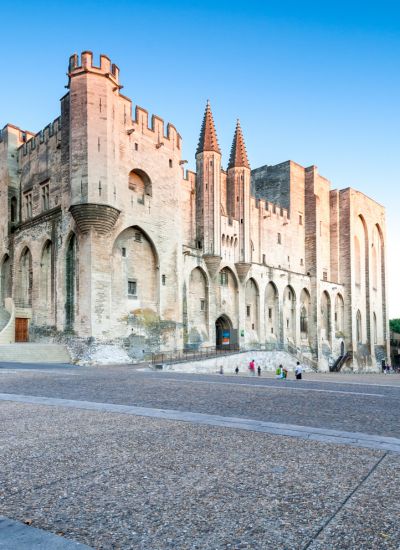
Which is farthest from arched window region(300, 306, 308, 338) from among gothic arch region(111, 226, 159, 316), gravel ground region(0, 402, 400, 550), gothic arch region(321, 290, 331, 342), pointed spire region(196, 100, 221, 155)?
gravel ground region(0, 402, 400, 550)

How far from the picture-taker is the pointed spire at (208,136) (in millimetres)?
37344

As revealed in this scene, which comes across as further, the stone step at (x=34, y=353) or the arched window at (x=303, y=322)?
the arched window at (x=303, y=322)

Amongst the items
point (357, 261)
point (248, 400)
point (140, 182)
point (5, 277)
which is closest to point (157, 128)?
point (140, 182)

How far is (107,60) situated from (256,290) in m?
23.0

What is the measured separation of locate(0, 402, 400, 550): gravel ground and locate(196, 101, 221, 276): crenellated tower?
98.7ft

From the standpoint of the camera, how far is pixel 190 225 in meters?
37.8

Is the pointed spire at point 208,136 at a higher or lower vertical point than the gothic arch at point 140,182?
higher

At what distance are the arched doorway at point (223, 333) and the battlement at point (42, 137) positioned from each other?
63.1ft

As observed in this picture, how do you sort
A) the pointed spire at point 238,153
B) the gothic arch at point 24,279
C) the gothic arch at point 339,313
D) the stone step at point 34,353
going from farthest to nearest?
1. the gothic arch at point 339,313
2. the pointed spire at point 238,153
3. the gothic arch at point 24,279
4. the stone step at point 34,353

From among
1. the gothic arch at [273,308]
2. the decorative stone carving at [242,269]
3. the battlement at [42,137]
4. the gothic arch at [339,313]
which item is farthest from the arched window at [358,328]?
the battlement at [42,137]

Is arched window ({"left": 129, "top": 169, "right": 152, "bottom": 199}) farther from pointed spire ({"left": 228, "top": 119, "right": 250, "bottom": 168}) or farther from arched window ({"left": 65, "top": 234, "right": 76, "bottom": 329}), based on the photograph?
pointed spire ({"left": 228, "top": 119, "right": 250, "bottom": 168})

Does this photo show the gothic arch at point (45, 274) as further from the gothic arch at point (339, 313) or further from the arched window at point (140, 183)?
the gothic arch at point (339, 313)

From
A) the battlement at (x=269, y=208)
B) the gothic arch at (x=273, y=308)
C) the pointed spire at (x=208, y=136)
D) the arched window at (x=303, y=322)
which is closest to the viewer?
the pointed spire at (x=208, y=136)

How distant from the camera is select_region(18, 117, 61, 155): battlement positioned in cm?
3156
